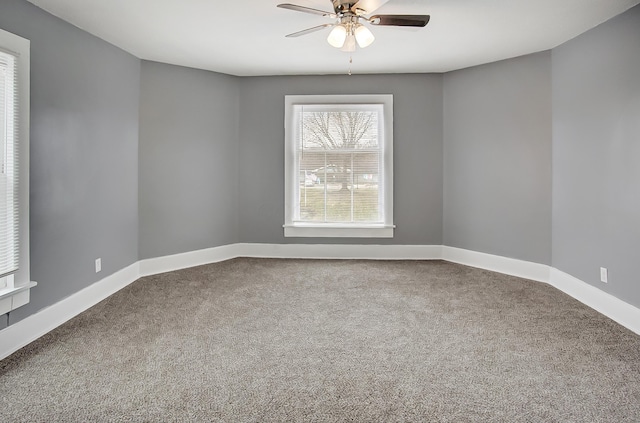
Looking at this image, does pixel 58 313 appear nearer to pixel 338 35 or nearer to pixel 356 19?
pixel 338 35

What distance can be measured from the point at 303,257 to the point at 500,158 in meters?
2.84

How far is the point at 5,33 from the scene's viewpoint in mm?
2438

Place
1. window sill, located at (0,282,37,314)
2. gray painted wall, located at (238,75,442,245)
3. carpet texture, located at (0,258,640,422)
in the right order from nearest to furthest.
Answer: carpet texture, located at (0,258,640,422), window sill, located at (0,282,37,314), gray painted wall, located at (238,75,442,245)

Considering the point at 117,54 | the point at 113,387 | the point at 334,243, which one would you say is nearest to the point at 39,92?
the point at 117,54

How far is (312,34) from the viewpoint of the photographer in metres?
3.57

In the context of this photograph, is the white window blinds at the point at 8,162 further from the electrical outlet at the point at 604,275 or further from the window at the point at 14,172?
the electrical outlet at the point at 604,275

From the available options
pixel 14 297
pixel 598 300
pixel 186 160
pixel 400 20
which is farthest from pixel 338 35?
pixel 598 300

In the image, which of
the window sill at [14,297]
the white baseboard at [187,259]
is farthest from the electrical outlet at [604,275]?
the window sill at [14,297]

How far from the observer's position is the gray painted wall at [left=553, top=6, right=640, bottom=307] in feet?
9.64

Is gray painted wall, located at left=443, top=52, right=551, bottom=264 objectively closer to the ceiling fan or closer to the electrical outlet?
the electrical outlet

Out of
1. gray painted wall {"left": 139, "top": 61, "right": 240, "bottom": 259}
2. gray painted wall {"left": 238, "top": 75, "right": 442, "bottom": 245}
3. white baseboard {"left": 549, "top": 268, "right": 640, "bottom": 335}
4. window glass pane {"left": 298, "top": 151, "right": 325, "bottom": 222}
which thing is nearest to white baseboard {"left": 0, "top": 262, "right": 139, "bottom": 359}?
gray painted wall {"left": 139, "top": 61, "right": 240, "bottom": 259}

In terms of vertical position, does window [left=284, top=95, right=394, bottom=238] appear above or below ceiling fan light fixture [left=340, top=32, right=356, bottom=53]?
below

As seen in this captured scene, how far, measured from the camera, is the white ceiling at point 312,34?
2.95 metres

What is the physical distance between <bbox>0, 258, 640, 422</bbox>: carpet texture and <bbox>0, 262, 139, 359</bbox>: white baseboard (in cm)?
9
